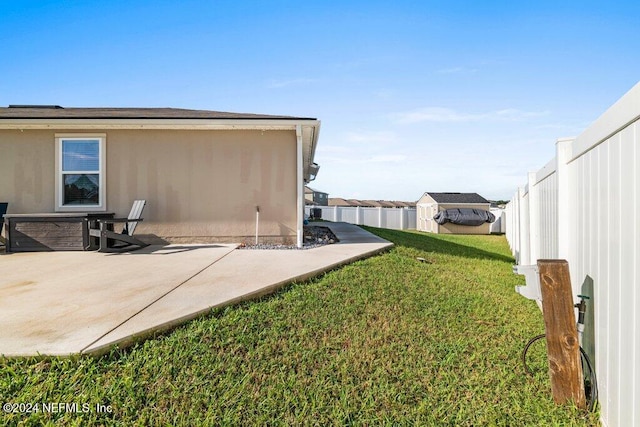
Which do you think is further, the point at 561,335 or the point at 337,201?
the point at 337,201

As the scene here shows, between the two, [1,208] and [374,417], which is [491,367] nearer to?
[374,417]

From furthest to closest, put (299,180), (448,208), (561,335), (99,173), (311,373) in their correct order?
1. (448,208)
2. (99,173)
3. (299,180)
4. (311,373)
5. (561,335)

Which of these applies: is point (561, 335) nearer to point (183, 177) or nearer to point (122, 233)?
point (183, 177)

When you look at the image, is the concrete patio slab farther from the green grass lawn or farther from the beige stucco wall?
the beige stucco wall

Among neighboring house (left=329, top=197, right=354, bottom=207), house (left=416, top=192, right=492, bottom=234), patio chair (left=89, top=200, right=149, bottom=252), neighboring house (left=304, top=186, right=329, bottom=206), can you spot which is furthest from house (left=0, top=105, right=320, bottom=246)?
neighboring house (left=329, top=197, right=354, bottom=207)

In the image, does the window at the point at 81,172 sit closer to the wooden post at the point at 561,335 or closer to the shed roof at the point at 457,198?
the wooden post at the point at 561,335

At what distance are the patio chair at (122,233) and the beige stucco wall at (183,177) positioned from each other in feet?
1.17

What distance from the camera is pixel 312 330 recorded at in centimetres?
326

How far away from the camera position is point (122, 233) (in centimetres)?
703

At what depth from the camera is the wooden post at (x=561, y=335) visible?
235 centimetres

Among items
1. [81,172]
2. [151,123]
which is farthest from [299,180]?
[81,172]

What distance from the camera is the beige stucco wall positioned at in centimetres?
747

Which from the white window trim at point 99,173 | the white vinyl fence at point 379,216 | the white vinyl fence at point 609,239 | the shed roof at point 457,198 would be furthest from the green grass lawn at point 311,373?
the white vinyl fence at point 379,216

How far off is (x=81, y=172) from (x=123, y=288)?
4.76 meters
